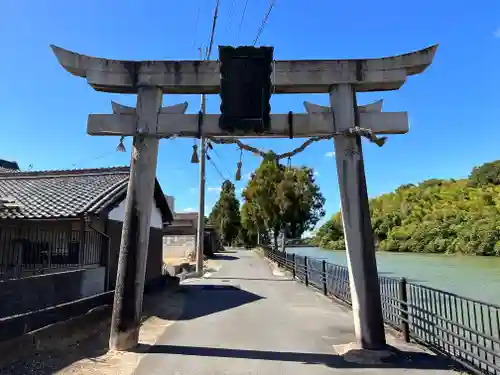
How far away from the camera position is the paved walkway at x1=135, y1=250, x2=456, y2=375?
221 inches

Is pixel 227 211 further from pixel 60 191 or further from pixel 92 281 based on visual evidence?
pixel 92 281

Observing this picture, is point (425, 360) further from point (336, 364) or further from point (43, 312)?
point (43, 312)

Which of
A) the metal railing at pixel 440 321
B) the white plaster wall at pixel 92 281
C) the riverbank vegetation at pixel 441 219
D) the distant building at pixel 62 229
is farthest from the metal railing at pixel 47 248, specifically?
the riverbank vegetation at pixel 441 219

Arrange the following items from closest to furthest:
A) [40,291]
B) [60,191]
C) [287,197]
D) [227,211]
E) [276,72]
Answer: [276,72] → [40,291] → [60,191] → [287,197] → [227,211]

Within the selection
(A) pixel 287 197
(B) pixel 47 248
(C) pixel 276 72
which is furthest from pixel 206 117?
(A) pixel 287 197

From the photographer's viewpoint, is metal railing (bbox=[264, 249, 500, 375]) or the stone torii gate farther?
the stone torii gate

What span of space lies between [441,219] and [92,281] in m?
51.3

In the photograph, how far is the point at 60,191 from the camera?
13.3 meters

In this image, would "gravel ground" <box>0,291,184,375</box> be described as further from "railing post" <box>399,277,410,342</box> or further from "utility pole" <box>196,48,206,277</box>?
"utility pole" <box>196,48,206,277</box>

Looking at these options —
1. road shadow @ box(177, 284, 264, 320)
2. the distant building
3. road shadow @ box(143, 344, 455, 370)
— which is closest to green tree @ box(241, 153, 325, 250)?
road shadow @ box(177, 284, 264, 320)

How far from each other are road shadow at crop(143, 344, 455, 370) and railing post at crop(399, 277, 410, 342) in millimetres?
998

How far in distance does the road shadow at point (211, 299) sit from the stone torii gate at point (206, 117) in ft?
13.3

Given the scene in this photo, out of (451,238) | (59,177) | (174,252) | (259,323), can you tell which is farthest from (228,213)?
(259,323)

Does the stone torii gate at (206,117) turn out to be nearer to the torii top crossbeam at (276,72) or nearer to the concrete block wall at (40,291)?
the torii top crossbeam at (276,72)
